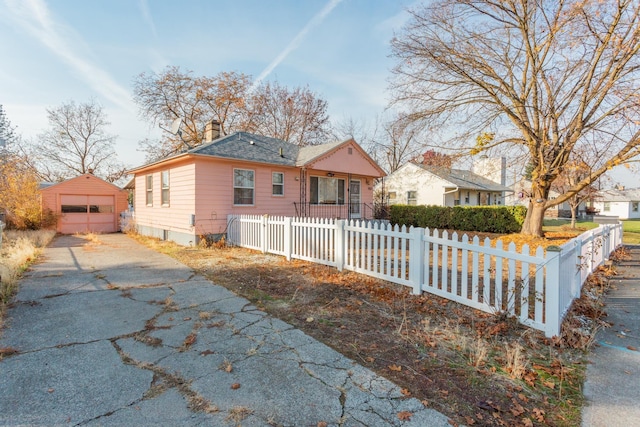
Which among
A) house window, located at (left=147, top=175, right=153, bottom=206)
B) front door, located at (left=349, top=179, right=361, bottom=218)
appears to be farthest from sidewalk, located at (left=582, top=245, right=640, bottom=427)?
house window, located at (left=147, top=175, right=153, bottom=206)

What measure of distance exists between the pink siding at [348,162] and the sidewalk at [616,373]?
1008cm

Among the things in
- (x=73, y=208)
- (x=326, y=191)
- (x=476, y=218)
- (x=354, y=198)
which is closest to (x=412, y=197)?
(x=476, y=218)

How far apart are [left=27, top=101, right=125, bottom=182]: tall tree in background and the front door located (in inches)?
1019

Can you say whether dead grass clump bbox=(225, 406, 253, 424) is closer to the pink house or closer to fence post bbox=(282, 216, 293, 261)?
fence post bbox=(282, 216, 293, 261)

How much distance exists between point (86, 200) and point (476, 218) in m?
20.4

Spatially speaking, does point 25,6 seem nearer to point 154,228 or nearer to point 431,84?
point 154,228

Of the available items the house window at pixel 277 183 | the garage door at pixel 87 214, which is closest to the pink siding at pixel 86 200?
the garage door at pixel 87 214

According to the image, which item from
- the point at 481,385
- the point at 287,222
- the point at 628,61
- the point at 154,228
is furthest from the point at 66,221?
Answer: the point at 628,61

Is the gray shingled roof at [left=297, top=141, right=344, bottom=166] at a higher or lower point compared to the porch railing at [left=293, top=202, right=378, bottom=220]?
higher

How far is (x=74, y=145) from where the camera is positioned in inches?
1130

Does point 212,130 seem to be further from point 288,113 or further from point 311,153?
point 288,113

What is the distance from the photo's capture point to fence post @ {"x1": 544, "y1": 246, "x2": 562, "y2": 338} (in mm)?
3463

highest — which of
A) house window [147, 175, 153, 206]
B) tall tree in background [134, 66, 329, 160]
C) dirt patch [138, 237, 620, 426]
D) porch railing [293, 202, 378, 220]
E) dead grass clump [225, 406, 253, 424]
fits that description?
tall tree in background [134, 66, 329, 160]

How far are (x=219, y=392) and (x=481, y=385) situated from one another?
212cm
